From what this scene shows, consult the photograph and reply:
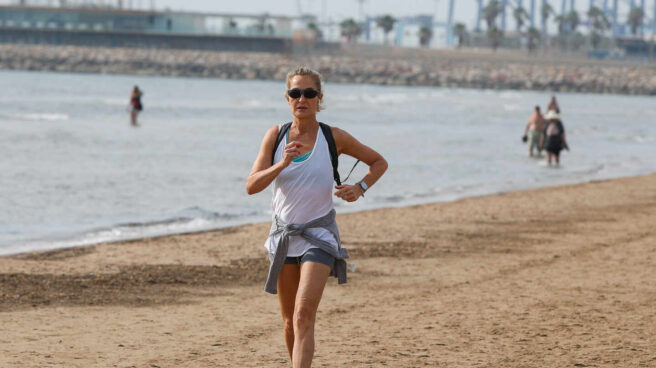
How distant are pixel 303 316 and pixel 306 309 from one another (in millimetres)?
37

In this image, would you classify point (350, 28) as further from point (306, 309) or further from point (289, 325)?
point (306, 309)

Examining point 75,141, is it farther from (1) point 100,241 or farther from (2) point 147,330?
(2) point 147,330

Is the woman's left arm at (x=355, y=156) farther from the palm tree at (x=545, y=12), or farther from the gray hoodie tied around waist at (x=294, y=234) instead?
the palm tree at (x=545, y=12)

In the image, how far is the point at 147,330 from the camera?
7.38 m

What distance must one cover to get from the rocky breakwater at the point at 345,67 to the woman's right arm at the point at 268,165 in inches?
4158

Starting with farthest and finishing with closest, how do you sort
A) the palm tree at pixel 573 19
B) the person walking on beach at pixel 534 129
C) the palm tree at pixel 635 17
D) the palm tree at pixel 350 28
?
the palm tree at pixel 573 19 < the palm tree at pixel 635 17 < the palm tree at pixel 350 28 < the person walking on beach at pixel 534 129

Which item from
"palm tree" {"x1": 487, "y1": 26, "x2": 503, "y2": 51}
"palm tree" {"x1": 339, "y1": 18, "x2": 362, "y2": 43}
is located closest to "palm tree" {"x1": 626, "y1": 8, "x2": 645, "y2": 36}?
"palm tree" {"x1": 487, "y1": 26, "x2": 503, "y2": 51}

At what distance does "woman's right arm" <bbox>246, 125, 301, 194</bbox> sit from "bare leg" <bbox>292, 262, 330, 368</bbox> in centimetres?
43

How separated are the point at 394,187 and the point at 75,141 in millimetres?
14474

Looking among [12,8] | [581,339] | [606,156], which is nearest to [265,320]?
[581,339]

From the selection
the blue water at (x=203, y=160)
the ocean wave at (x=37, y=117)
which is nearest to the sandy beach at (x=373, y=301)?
the blue water at (x=203, y=160)

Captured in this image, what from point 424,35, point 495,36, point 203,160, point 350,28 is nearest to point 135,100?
Result: point 203,160

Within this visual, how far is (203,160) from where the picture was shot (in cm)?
2589

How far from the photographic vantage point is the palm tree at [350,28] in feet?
544
